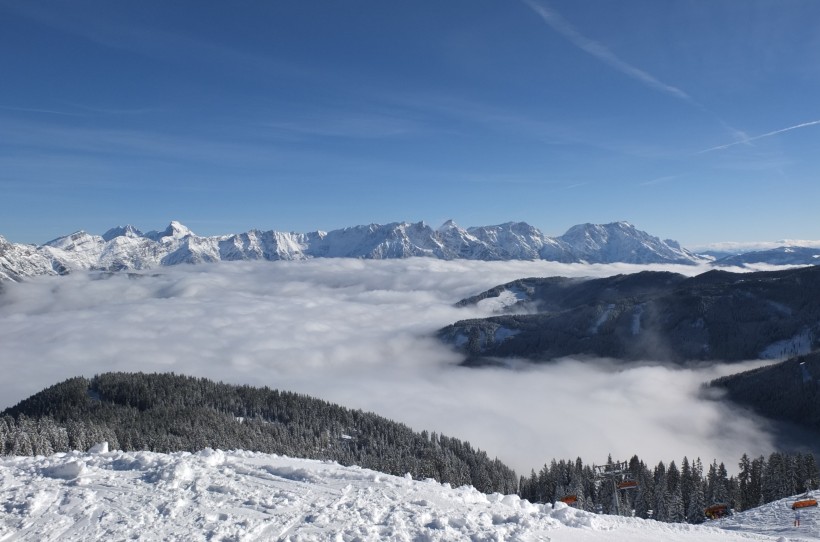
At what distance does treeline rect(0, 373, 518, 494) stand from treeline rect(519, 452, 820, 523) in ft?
85.9

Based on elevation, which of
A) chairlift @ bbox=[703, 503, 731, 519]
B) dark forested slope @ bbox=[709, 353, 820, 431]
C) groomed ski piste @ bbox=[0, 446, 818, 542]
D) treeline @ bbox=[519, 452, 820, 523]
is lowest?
dark forested slope @ bbox=[709, 353, 820, 431]

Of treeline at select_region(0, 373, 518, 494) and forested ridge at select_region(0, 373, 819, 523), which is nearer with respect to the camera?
forested ridge at select_region(0, 373, 819, 523)

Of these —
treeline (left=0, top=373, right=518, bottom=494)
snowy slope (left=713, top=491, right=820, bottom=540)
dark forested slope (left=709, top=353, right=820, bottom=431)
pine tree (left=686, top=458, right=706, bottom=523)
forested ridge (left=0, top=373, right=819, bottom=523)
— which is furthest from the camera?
dark forested slope (left=709, top=353, right=820, bottom=431)

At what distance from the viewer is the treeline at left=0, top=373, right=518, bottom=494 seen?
349 ft

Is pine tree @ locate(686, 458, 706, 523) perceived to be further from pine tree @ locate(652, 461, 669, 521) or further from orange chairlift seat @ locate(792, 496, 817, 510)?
orange chairlift seat @ locate(792, 496, 817, 510)

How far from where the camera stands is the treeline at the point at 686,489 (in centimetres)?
6662

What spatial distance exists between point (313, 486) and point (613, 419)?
196134mm

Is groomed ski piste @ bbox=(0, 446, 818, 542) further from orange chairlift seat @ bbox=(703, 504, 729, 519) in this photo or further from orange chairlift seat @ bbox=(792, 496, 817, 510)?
orange chairlift seat @ bbox=(703, 504, 729, 519)

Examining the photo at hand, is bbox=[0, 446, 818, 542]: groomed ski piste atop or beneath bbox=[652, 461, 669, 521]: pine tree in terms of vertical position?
atop

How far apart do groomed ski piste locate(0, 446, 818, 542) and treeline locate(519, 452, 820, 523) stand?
43775 mm

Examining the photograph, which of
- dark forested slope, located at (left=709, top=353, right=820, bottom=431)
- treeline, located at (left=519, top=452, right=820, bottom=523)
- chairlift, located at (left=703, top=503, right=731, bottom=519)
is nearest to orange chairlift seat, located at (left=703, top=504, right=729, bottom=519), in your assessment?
chairlift, located at (left=703, top=503, right=731, bottom=519)

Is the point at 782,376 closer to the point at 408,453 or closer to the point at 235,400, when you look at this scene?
the point at 408,453

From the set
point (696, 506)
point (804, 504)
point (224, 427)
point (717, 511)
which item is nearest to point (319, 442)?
point (224, 427)

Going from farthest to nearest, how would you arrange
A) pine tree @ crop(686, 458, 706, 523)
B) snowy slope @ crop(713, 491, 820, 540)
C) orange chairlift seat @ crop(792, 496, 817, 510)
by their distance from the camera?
pine tree @ crop(686, 458, 706, 523)
orange chairlift seat @ crop(792, 496, 817, 510)
snowy slope @ crop(713, 491, 820, 540)
